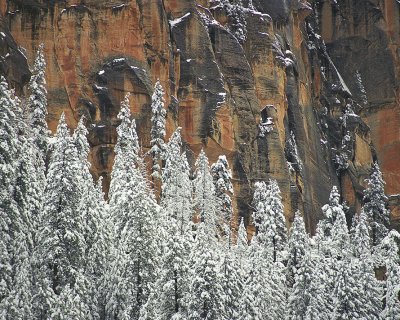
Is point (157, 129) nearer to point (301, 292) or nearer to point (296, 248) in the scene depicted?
point (296, 248)

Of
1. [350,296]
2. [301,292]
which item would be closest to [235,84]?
[301,292]

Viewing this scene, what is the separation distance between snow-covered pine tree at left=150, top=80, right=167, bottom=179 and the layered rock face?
8.03 ft

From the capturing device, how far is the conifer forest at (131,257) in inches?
1491

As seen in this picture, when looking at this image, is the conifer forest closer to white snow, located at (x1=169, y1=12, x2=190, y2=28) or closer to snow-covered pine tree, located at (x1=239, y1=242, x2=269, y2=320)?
snow-covered pine tree, located at (x1=239, y1=242, x2=269, y2=320)

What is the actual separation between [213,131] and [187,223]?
27772 millimetres

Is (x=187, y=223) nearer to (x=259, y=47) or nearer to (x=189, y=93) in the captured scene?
(x=189, y=93)

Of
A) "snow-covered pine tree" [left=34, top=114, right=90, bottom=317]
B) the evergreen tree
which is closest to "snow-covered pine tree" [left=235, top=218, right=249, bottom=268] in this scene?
"snow-covered pine tree" [left=34, top=114, right=90, bottom=317]

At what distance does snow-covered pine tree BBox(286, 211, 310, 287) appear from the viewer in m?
52.8

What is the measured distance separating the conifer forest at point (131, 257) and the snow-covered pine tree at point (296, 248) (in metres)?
0.07

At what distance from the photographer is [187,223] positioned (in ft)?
147

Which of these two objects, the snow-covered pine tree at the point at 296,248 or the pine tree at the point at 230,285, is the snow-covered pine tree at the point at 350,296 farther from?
the pine tree at the point at 230,285

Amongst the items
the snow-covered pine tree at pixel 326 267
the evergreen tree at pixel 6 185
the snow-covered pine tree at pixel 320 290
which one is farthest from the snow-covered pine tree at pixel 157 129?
the evergreen tree at pixel 6 185

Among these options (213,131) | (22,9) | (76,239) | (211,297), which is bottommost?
(211,297)

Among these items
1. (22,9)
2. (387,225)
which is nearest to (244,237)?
(22,9)
